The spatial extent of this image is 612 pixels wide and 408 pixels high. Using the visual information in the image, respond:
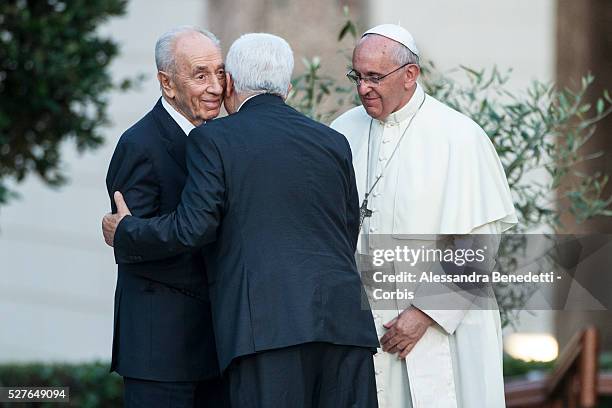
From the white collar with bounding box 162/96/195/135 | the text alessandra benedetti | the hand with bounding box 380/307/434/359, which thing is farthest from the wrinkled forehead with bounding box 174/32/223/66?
the hand with bounding box 380/307/434/359

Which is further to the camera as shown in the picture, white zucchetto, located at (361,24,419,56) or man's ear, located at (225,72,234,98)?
white zucchetto, located at (361,24,419,56)

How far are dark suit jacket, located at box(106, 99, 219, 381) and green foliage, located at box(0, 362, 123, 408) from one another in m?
2.95

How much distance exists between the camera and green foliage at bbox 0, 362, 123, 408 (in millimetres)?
6867

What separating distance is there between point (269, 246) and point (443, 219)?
769 mm

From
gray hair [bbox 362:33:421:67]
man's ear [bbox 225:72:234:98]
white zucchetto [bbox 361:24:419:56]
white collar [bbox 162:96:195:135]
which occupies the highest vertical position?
white zucchetto [bbox 361:24:419:56]

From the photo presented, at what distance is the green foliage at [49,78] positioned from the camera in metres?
6.37

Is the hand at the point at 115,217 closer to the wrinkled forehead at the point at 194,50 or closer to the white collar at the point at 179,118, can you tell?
the white collar at the point at 179,118

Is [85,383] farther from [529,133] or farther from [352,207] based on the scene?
[352,207]

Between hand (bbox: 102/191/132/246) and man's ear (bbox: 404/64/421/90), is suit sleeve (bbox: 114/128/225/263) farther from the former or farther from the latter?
man's ear (bbox: 404/64/421/90)

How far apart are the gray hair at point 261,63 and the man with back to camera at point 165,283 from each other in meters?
0.17

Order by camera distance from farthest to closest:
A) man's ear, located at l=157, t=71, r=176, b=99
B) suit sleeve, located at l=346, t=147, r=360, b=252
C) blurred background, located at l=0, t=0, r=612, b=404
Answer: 1. blurred background, located at l=0, t=0, r=612, b=404
2. man's ear, located at l=157, t=71, r=176, b=99
3. suit sleeve, located at l=346, t=147, r=360, b=252

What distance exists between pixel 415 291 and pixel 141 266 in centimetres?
91

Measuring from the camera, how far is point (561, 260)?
5406 millimetres

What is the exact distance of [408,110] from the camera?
14.4 feet
